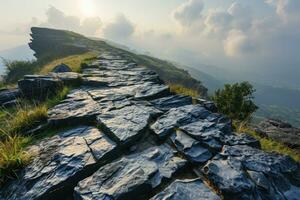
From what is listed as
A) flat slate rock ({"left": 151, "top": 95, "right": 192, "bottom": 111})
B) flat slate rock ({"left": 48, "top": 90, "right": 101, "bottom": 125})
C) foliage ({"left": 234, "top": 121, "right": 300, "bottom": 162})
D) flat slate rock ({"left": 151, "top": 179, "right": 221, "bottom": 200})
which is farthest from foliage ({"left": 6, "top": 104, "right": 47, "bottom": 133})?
foliage ({"left": 234, "top": 121, "right": 300, "bottom": 162})

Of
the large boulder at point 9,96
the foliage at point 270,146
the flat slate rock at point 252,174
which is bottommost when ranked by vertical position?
the large boulder at point 9,96

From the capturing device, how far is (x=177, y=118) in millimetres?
9398

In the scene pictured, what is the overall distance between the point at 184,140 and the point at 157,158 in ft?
4.02

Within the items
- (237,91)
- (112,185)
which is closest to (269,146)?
(112,185)

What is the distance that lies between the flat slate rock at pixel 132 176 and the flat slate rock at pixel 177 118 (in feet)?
3.91

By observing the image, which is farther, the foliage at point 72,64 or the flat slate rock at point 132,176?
the foliage at point 72,64

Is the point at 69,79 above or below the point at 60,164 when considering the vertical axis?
below

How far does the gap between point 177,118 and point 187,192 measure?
3.93 m

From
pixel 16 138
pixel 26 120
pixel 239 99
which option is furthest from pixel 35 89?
pixel 239 99

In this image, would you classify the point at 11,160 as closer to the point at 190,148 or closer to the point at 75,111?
the point at 75,111

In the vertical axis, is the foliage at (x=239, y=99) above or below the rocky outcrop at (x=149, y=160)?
below

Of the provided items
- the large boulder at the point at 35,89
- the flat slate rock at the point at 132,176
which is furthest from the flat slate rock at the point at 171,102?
the large boulder at the point at 35,89

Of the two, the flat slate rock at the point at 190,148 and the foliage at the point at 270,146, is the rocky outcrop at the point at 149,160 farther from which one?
the foliage at the point at 270,146

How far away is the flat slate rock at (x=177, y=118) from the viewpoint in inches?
339
